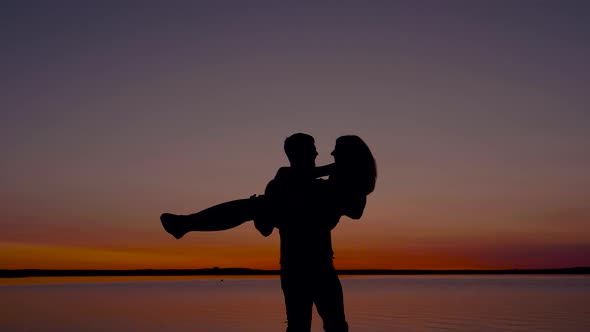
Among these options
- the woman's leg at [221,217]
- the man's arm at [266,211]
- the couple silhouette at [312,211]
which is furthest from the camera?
the couple silhouette at [312,211]

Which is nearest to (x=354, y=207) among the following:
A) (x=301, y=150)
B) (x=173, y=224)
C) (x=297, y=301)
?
(x=301, y=150)

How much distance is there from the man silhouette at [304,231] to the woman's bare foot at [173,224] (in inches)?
19.4

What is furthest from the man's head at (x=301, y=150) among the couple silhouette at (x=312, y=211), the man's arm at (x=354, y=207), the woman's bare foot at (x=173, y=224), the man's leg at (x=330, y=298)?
the woman's bare foot at (x=173, y=224)

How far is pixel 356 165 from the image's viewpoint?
14.8ft

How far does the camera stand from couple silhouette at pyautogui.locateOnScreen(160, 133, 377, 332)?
4508mm

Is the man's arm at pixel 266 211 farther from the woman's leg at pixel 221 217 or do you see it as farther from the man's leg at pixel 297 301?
the man's leg at pixel 297 301

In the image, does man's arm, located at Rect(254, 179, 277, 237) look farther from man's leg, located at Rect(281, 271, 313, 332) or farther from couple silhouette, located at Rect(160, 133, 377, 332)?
man's leg, located at Rect(281, 271, 313, 332)

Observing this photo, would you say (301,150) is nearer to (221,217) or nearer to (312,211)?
(312,211)

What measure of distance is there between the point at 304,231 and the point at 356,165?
21.8 inches

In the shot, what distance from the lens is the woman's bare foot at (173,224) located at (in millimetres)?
4434

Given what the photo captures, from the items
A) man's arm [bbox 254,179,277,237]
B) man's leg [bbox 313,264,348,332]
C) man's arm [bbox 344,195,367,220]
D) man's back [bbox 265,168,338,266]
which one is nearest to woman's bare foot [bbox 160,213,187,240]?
man's arm [bbox 254,179,277,237]

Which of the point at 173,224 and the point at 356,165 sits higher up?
the point at 356,165

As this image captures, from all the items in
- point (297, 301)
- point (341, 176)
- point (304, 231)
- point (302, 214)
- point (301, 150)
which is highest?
point (301, 150)

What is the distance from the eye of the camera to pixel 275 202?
4469mm
